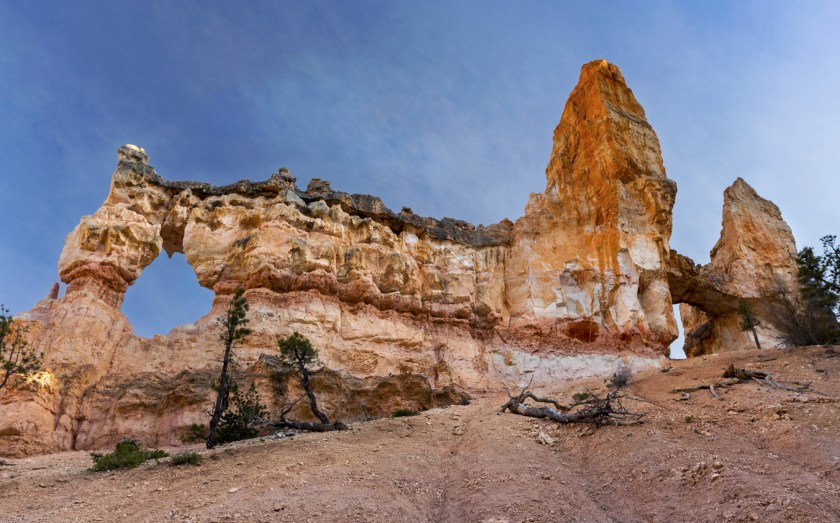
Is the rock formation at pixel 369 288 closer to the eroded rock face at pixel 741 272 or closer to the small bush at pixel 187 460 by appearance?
the eroded rock face at pixel 741 272

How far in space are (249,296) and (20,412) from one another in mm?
10758

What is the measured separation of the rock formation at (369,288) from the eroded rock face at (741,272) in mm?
412

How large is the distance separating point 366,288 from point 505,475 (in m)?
20.3

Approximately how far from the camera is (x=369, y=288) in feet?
103

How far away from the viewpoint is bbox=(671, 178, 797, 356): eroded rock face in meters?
43.3

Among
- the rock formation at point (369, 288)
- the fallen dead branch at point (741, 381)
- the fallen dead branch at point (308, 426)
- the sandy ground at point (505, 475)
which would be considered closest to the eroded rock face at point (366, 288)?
the rock formation at point (369, 288)

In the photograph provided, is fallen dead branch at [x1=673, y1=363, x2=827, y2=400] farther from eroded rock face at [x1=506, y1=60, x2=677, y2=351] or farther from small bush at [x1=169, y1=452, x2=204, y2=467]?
small bush at [x1=169, y1=452, x2=204, y2=467]

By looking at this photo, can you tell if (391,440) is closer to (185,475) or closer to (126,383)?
(185,475)

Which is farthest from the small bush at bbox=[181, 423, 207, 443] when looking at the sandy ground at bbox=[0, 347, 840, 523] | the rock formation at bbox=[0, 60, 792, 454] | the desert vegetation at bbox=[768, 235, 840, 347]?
the desert vegetation at bbox=[768, 235, 840, 347]

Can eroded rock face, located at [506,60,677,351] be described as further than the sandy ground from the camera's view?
Yes

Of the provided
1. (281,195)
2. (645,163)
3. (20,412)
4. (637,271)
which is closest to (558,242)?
(637,271)

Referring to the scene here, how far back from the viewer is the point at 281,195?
34.2m

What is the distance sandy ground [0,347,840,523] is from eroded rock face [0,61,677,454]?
654 centimetres

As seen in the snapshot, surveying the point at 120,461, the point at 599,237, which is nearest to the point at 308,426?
the point at 120,461
